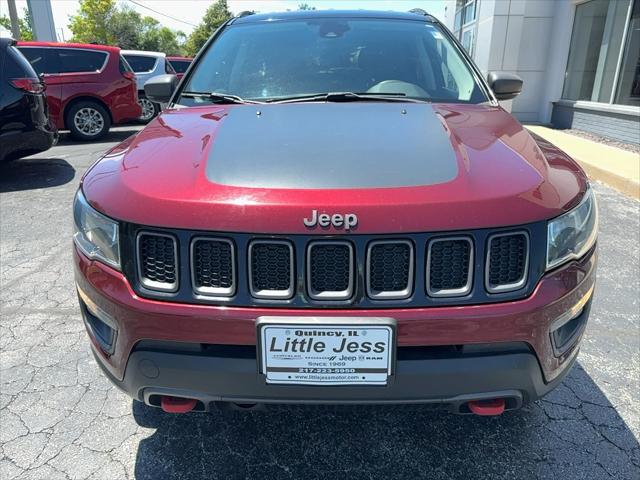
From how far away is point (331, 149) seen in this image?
172cm

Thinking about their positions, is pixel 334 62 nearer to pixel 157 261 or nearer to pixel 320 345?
pixel 157 261

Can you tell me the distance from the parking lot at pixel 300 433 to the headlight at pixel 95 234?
0.87m

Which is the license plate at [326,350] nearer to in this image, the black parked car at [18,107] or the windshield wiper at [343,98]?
the windshield wiper at [343,98]

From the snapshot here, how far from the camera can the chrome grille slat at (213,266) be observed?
149 cm

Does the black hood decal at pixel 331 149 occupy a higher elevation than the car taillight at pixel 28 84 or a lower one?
higher

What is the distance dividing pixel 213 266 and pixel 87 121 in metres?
9.31

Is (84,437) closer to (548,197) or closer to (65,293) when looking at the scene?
(65,293)

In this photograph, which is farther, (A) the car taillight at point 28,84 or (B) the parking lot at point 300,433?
(A) the car taillight at point 28,84

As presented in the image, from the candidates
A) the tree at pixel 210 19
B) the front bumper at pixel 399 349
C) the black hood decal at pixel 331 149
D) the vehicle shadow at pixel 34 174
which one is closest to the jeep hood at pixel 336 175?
the black hood decal at pixel 331 149

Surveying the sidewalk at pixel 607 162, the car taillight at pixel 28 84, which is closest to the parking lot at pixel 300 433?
the sidewalk at pixel 607 162

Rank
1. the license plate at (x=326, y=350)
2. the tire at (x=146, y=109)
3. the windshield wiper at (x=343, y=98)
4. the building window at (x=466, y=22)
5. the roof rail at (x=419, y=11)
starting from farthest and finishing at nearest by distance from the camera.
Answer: the building window at (x=466, y=22) < the tire at (x=146, y=109) < the roof rail at (x=419, y=11) < the windshield wiper at (x=343, y=98) < the license plate at (x=326, y=350)

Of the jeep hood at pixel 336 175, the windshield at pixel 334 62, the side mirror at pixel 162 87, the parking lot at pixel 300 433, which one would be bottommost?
the parking lot at pixel 300 433

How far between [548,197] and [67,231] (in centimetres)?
429

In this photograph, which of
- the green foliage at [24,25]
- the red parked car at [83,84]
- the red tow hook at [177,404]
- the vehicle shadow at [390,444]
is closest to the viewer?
the red tow hook at [177,404]
